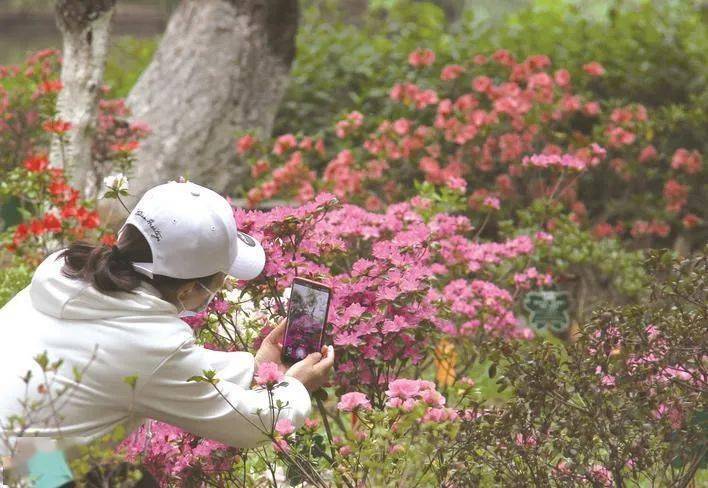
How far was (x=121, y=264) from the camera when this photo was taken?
2852 mm

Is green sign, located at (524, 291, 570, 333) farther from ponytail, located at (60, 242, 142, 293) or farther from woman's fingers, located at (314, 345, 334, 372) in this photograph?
ponytail, located at (60, 242, 142, 293)

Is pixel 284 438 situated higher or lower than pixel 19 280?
higher

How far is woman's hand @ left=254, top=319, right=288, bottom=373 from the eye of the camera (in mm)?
3199

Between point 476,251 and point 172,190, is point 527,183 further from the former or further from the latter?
point 172,190

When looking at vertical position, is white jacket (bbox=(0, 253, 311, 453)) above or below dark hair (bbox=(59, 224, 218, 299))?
below

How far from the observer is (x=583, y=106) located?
24.6ft

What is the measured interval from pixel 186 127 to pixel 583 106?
8.70 feet

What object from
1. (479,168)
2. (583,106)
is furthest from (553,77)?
(479,168)

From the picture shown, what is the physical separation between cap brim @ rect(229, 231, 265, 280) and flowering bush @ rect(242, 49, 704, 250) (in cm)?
347

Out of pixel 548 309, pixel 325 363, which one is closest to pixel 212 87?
pixel 548 309

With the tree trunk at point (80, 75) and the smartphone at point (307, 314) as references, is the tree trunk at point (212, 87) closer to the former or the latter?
the tree trunk at point (80, 75)

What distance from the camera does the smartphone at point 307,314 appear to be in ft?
10.2

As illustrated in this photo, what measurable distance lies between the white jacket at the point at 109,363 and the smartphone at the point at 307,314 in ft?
0.97

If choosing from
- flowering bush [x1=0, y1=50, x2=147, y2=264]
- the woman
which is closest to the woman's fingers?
the woman
